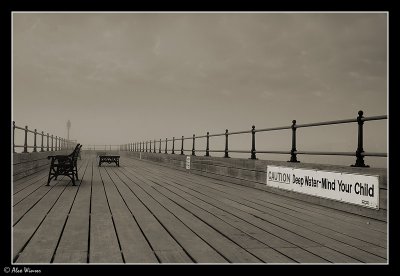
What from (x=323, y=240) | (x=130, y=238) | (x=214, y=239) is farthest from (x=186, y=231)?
(x=323, y=240)

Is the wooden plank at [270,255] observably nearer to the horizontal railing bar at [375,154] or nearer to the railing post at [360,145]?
the horizontal railing bar at [375,154]

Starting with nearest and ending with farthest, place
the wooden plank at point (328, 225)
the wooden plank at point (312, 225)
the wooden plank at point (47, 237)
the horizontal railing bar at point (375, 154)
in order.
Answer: the wooden plank at point (47, 237) < the wooden plank at point (312, 225) < the wooden plank at point (328, 225) < the horizontal railing bar at point (375, 154)

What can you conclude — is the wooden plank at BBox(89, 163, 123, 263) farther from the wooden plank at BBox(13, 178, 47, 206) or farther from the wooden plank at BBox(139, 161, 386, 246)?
the wooden plank at BBox(139, 161, 386, 246)

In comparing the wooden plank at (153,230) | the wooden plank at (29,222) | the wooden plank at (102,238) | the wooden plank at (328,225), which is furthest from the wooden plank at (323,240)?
the wooden plank at (29,222)

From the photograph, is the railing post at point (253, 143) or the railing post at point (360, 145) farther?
the railing post at point (253, 143)

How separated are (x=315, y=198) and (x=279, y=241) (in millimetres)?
2689

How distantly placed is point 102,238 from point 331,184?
11.9 ft

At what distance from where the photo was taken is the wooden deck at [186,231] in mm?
3084

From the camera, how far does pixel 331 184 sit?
569cm

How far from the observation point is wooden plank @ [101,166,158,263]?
2.98 metres

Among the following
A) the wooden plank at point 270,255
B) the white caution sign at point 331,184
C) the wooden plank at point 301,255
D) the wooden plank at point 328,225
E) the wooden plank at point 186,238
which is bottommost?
the wooden plank at point 328,225
